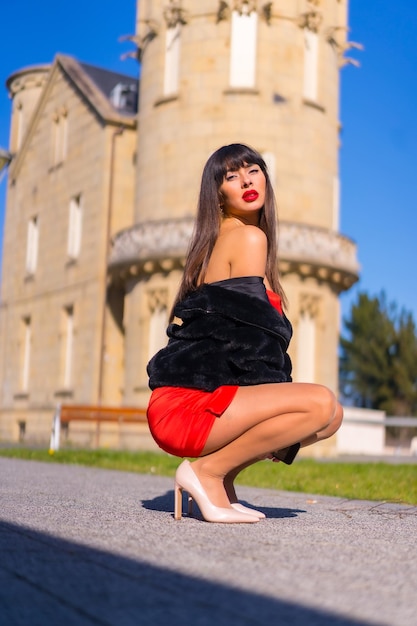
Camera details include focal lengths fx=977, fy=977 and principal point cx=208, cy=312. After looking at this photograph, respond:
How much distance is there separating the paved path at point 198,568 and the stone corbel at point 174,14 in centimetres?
2086

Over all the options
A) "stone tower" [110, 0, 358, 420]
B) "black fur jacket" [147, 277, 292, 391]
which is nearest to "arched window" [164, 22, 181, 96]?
"stone tower" [110, 0, 358, 420]

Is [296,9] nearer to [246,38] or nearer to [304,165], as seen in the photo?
[246,38]

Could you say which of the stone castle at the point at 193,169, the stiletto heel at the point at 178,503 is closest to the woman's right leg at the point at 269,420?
the stiletto heel at the point at 178,503

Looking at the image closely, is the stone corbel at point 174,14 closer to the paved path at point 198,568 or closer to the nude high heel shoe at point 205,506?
the paved path at point 198,568

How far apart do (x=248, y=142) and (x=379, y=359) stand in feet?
130

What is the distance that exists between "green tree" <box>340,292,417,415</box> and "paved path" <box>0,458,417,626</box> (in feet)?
184

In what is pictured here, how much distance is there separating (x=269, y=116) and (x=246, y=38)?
2.02 meters

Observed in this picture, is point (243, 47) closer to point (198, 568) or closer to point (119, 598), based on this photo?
point (198, 568)

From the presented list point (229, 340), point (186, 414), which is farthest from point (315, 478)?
point (229, 340)

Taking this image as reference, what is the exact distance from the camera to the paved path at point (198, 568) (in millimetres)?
2365

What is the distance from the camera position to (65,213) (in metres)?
30.4

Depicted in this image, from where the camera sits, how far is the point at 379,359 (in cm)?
6144

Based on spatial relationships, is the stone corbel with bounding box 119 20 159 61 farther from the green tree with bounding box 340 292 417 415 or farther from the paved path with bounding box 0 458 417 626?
the green tree with bounding box 340 292 417 415

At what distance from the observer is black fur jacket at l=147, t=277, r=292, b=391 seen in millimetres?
4398
